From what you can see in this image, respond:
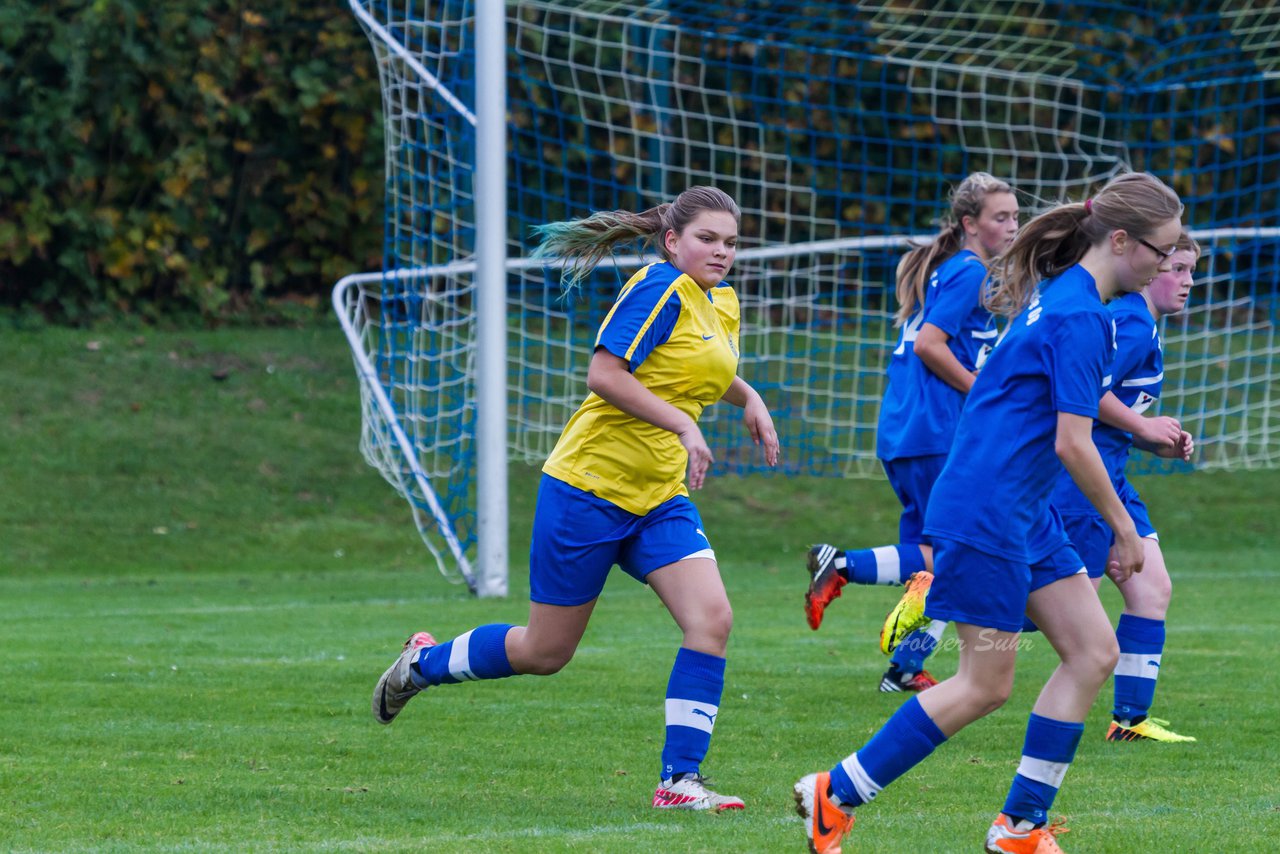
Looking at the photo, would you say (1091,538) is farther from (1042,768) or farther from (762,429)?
(1042,768)

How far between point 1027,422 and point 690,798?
1.46m

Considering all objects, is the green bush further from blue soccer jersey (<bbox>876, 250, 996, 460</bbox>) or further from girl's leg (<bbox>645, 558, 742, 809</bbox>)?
girl's leg (<bbox>645, 558, 742, 809</bbox>)

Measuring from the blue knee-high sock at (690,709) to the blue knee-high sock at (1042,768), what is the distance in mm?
1014

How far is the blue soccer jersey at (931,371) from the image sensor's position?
266 inches

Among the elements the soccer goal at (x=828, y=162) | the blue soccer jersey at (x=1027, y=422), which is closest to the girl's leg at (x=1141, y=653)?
the blue soccer jersey at (x=1027, y=422)

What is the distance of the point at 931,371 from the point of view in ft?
22.4

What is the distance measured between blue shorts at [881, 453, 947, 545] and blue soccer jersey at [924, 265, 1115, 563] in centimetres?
269

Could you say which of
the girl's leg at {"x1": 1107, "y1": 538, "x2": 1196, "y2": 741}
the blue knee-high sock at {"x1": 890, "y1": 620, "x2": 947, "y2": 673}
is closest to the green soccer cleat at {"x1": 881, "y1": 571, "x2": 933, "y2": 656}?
the girl's leg at {"x1": 1107, "y1": 538, "x2": 1196, "y2": 741}

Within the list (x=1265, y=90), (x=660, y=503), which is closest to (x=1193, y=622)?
(x=660, y=503)

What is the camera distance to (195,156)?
15.8 m

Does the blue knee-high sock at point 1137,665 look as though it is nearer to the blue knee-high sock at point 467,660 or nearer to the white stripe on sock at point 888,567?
the white stripe on sock at point 888,567

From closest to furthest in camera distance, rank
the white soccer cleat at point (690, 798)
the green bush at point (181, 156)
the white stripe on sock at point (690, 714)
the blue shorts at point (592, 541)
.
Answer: the white soccer cleat at point (690, 798) < the white stripe on sock at point (690, 714) < the blue shorts at point (592, 541) < the green bush at point (181, 156)

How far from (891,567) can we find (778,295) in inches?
301

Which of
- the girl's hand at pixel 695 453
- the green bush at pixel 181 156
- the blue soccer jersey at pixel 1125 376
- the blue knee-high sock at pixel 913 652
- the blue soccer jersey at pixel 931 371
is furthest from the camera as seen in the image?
the green bush at pixel 181 156
